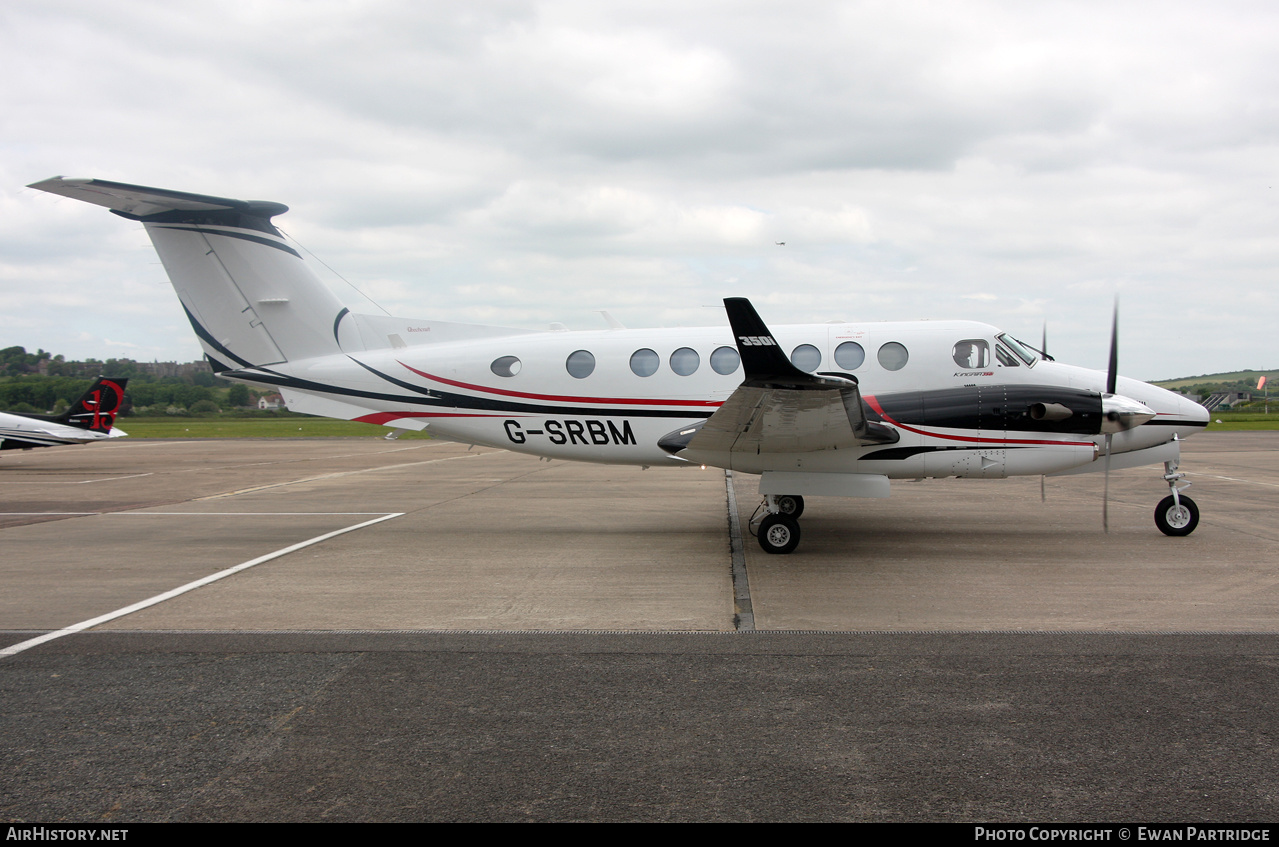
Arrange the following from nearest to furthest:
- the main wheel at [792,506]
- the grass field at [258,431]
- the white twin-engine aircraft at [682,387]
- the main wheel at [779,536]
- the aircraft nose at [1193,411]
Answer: the main wheel at [779,536] → the white twin-engine aircraft at [682,387] → the aircraft nose at [1193,411] → the main wheel at [792,506] → the grass field at [258,431]

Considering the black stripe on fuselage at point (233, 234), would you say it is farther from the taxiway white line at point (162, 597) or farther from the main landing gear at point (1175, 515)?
the main landing gear at point (1175, 515)

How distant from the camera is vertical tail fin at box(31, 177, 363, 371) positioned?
11.0 m

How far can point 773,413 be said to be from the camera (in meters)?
8.34

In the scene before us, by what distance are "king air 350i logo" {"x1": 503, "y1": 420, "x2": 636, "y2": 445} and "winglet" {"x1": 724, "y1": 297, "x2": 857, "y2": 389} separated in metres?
3.05

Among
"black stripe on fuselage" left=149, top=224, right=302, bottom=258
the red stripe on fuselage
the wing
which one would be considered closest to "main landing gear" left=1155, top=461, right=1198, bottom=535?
the wing

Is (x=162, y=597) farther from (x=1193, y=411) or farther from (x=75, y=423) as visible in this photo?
(x=75, y=423)

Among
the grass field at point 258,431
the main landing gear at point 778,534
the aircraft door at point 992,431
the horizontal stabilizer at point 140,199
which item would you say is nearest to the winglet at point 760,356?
the main landing gear at point 778,534

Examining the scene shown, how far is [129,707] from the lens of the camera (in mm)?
4543

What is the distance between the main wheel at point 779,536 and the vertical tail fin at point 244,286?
6523 millimetres

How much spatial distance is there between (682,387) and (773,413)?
215 cm

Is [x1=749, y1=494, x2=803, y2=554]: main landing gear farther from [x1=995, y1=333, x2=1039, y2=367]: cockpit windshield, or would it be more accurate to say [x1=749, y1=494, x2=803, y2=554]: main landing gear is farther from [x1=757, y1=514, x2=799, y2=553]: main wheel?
[x1=995, y1=333, x2=1039, y2=367]: cockpit windshield

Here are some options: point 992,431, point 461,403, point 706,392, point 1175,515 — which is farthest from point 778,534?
point 1175,515

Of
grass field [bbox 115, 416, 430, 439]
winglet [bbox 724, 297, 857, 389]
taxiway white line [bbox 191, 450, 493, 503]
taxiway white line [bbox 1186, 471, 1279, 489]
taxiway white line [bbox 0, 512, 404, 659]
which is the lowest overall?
A: grass field [bbox 115, 416, 430, 439]

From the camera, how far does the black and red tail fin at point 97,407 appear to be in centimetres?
2506
